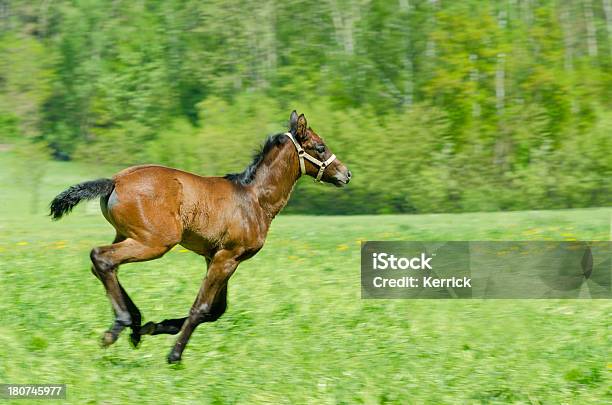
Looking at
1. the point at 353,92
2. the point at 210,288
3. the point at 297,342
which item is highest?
the point at 210,288

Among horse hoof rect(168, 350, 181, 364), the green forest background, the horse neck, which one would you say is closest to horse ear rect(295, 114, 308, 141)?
the horse neck

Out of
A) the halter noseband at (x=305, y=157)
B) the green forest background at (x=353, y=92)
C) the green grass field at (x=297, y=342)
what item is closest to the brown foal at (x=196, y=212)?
the halter noseband at (x=305, y=157)

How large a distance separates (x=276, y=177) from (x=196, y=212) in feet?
3.03

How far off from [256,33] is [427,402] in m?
30.4

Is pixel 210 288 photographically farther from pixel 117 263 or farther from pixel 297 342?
pixel 297 342

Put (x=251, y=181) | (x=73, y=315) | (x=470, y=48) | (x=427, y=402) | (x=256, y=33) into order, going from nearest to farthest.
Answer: (x=427, y=402) → (x=251, y=181) → (x=73, y=315) → (x=470, y=48) → (x=256, y=33)

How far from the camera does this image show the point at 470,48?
111 ft

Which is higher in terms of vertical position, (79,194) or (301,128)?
(301,128)

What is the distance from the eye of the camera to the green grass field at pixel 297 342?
296 inches

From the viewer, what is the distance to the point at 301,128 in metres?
8.95

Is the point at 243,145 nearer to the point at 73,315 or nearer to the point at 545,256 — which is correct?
the point at 545,256

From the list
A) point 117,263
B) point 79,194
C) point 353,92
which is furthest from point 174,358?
point 353,92

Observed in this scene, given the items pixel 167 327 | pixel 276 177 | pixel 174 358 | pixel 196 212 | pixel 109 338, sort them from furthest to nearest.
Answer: pixel 276 177 < pixel 167 327 < pixel 196 212 < pixel 174 358 < pixel 109 338

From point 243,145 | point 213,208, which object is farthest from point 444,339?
point 243,145
